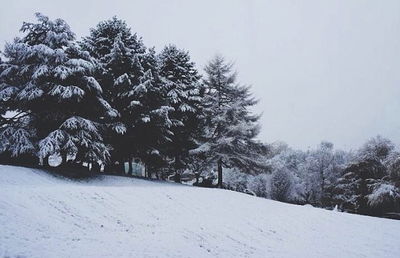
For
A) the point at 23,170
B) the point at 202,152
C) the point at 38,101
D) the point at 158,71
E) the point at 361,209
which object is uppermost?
the point at 158,71

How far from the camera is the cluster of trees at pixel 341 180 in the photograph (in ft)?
95.2

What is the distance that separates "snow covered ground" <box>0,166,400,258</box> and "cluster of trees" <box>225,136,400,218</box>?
402 inches

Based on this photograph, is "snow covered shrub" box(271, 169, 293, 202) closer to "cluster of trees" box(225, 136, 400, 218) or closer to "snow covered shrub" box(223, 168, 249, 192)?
"cluster of trees" box(225, 136, 400, 218)

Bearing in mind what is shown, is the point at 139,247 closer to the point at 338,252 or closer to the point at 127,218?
the point at 127,218

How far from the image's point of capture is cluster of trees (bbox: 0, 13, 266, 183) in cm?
1791

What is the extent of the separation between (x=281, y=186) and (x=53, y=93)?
3659 cm

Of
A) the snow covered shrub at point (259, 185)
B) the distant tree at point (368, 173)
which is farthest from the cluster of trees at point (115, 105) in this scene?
the snow covered shrub at point (259, 185)

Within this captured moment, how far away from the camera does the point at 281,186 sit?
45.4 meters

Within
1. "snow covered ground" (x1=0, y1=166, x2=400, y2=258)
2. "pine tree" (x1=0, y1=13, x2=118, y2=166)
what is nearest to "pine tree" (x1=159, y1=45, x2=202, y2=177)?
"pine tree" (x1=0, y1=13, x2=118, y2=166)

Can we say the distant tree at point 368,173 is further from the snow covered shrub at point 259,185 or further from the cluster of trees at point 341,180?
the snow covered shrub at point 259,185

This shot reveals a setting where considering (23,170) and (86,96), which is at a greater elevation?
(86,96)

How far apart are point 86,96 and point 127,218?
1105 centimetres

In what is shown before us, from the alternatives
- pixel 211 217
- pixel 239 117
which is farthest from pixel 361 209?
pixel 211 217

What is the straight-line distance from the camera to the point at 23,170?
Answer: 628 inches
